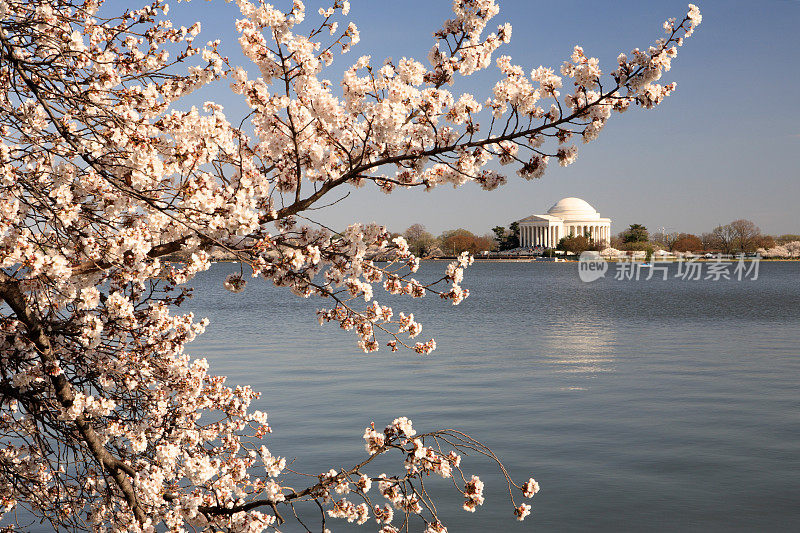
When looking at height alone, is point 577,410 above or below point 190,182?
below

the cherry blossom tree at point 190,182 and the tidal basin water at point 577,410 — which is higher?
the cherry blossom tree at point 190,182

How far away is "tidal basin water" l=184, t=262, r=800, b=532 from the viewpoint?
32.3ft

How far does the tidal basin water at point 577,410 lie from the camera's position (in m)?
9.84

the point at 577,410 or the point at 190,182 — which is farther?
the point at 577,410

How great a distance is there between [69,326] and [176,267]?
84 centimetres

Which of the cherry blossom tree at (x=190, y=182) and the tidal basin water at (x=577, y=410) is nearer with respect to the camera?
the cherry blossom tree at (x=190, y=182)

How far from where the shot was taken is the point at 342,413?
14.5 meters

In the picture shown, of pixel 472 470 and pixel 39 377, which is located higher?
pixel 39 377

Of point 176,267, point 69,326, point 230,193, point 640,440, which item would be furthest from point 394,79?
point 640,440

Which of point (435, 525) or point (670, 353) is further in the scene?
point (670, 353)

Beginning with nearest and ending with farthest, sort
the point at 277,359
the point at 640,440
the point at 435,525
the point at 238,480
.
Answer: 1. the point at 435,525
2. the point at 238,480
3. the point at 640,440
4. the point at 277,359

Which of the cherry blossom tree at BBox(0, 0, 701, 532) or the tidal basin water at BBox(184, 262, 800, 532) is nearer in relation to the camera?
the cherry blossom tree at BBox(0, 0, 701, 532)

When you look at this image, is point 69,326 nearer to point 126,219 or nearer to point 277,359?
point 126,219

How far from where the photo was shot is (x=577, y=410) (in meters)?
14.9
